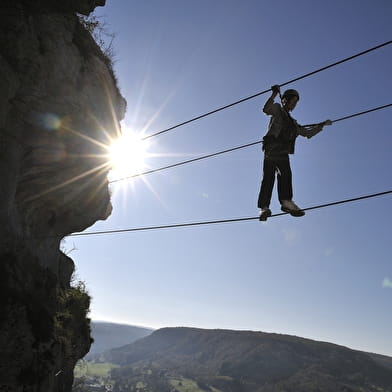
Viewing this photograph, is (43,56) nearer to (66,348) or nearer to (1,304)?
(1,304)

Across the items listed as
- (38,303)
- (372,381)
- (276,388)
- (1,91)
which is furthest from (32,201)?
(372,381)

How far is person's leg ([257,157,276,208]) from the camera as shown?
736cm

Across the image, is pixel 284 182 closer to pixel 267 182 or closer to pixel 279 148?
pixel 267 182

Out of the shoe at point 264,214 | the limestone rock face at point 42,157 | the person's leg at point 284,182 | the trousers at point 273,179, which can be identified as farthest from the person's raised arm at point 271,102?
the limestone rock face at point 42,157

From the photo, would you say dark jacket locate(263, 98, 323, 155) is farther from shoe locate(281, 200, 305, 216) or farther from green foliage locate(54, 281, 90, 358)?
green foliage locate(54, 281, 90, 358)

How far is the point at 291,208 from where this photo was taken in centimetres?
698

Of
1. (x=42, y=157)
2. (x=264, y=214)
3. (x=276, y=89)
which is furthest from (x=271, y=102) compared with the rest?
(x=42, y=157)

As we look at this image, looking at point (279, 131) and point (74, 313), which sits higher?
point (279, 131)

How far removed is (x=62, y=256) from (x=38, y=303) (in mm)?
8477

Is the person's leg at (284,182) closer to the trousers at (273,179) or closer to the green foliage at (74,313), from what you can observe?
the trousers at (273,179)

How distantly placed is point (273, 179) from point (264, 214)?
0.89 m

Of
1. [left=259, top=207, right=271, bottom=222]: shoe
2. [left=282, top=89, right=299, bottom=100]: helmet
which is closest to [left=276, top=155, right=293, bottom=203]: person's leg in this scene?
[left=259, top=207, right=271, bottom=222]: shoe

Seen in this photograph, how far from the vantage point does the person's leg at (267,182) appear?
24.1 ft

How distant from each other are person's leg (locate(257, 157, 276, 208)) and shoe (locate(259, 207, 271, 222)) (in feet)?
0.30
